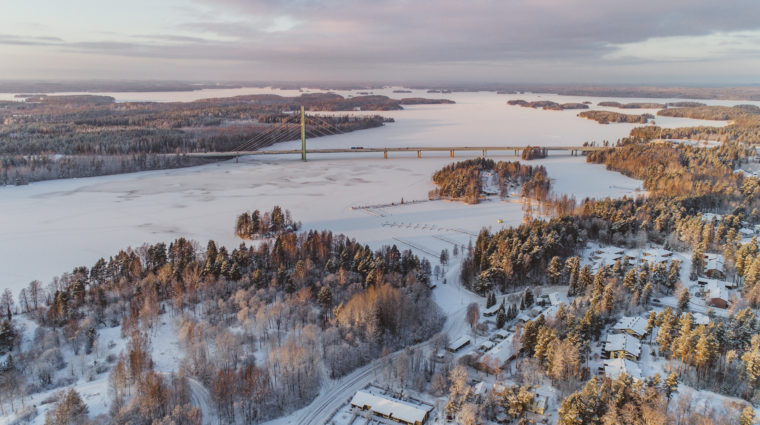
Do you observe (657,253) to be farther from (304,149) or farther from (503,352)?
(304,149)

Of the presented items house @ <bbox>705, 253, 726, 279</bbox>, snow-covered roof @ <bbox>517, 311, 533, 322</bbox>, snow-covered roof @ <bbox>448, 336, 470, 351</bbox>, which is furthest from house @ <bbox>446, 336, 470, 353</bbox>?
house @ <bbox>705, 253, 726, 279</bbox>

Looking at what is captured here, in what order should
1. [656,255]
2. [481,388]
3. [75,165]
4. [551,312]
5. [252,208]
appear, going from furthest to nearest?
[75,165] < [252,208] < [656,255] < [551,312] < [481,388]

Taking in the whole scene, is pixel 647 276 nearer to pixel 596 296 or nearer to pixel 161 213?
pixel 596 296

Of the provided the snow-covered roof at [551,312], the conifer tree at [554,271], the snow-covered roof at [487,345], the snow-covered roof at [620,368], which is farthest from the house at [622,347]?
the conifer tree at [554,271]

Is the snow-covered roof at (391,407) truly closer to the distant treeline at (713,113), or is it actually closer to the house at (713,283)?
the house at (713,283)

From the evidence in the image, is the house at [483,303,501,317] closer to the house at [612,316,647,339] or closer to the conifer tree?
the conifer tree

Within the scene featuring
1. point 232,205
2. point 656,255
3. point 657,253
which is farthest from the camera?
point 232,205

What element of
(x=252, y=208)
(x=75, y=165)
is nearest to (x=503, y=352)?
(x=252, y=208)
